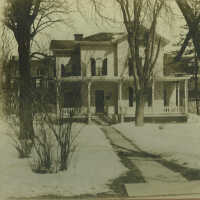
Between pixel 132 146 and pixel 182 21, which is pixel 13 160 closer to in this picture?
pixel 132 146

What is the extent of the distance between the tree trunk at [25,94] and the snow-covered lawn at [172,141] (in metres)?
2.54

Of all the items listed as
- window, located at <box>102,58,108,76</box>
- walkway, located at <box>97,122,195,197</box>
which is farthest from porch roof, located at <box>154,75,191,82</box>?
walkway, located at <box>97,122,195,197</box>

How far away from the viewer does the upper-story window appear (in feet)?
44.5

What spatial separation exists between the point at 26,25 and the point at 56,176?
3.44 m

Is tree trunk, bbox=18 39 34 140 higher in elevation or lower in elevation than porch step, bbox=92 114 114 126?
higher

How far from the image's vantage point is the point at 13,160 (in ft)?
13.8

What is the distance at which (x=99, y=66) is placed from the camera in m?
13.8

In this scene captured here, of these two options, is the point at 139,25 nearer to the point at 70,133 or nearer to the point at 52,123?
the point at 70,133

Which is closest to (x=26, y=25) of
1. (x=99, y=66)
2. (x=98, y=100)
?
(x=98, y=100)

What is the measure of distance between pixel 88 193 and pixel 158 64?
363 inches

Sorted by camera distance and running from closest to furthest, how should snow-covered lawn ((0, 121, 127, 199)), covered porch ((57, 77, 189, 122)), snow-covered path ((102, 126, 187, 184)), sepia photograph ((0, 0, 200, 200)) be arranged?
1. snow-covered lawn ((0, 121, 127, 199))
2. sepia photograph ((0, 0, 200, 200))
3. snow-covered path ((102, 126, 187, 184))
4. covered porch ((57, 77, 189, 122))

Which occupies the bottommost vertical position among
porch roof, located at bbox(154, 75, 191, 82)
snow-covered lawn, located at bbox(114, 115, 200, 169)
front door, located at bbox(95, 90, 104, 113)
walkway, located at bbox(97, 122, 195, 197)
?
walkway, located at bbox(97, 122, 195, 197)

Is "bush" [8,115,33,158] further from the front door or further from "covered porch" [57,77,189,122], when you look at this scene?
the front door

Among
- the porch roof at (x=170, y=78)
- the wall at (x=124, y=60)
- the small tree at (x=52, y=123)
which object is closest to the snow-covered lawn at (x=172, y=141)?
the small tree at (x=52, y=123)
